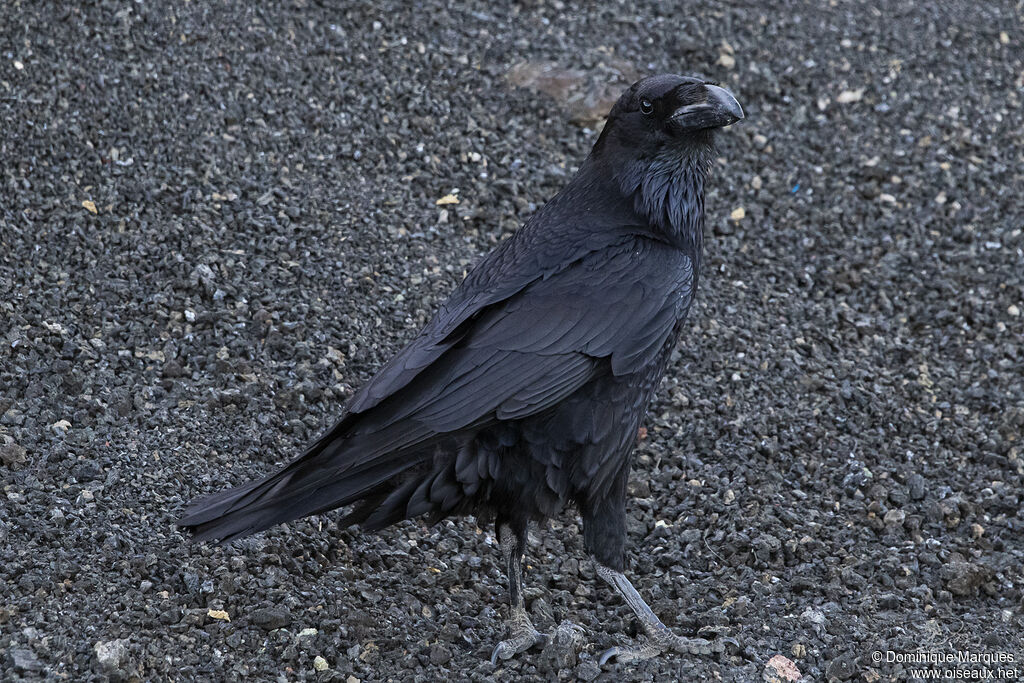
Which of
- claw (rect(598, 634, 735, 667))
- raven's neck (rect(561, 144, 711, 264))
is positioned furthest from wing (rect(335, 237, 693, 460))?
claw (rect(598, 634, 735, 667))

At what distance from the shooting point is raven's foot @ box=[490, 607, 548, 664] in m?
4.31

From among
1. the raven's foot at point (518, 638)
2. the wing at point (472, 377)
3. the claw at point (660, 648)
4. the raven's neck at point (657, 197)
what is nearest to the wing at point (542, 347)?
the wing at point (472, 377)

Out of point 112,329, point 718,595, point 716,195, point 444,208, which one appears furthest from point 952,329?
point 112,329

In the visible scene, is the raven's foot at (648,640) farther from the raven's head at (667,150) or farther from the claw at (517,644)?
the raven's head at (667,150)

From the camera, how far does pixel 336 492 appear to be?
13.3 ft

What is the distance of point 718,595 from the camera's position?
4715mm

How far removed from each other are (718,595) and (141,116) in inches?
156

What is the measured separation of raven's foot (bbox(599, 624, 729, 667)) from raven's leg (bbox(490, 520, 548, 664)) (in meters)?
0.28

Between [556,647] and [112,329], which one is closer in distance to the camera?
[556,647]

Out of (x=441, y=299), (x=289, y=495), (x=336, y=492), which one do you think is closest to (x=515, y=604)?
(x=336, y=492)

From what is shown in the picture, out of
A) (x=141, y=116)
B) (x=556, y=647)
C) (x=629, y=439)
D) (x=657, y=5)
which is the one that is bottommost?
(x=556, y=647)

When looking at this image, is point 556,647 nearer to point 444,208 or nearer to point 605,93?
point 444,208

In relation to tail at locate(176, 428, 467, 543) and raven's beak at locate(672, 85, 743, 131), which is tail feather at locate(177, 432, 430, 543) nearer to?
tail at locate(176, 428, 467, 543)

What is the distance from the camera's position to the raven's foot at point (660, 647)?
4.36 meters
